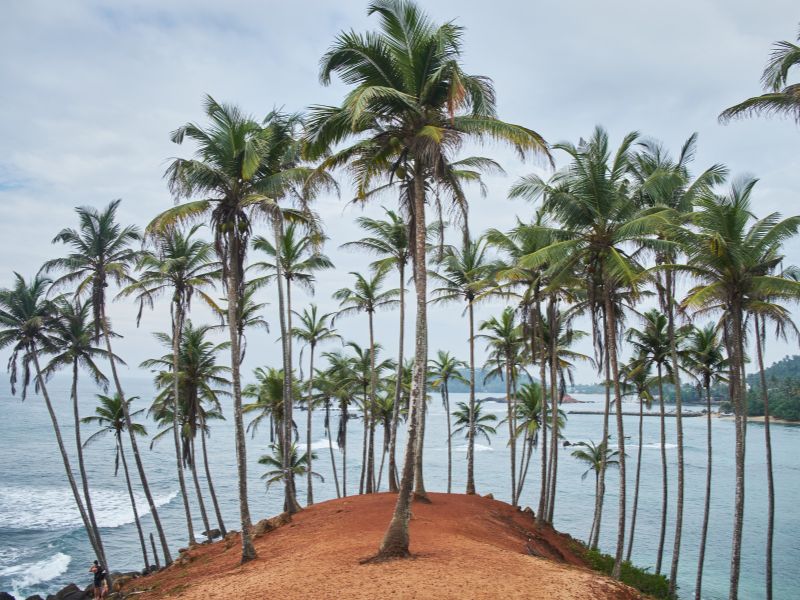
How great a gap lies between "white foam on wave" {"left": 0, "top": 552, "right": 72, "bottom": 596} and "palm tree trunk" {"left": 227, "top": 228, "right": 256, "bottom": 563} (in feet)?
67.4

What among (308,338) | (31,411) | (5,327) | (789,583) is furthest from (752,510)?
(31,411)

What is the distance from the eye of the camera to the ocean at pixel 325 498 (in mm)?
29500

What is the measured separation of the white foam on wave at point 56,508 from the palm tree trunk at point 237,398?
105 ft

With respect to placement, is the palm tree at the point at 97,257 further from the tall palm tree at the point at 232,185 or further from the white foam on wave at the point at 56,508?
the white foam on wave at the point at 56,508

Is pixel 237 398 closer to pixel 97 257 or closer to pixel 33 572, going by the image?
pixel 97 257

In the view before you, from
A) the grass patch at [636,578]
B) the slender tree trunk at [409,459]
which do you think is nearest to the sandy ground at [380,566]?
the slender tree trunk at [409,459]

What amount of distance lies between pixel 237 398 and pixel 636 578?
1583 cm

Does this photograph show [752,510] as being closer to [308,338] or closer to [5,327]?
[308,338]

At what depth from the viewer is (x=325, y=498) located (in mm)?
49875

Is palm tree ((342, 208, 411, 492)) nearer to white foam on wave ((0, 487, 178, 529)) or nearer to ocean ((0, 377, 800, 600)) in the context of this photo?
ocean ((0, 377, 800, 600))

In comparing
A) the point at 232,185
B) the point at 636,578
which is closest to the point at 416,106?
the point at 232,185

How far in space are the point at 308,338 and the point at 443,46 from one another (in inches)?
802

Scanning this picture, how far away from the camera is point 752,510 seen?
134 feet

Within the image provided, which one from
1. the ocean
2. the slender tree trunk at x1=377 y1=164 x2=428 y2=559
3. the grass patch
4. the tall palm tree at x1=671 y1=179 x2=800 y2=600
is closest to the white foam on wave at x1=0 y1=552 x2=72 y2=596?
the ocean
